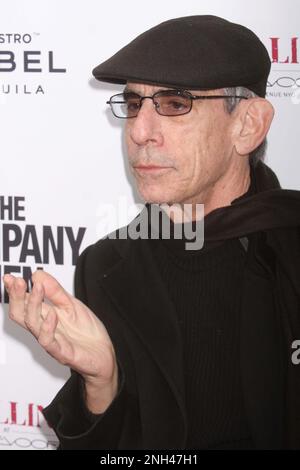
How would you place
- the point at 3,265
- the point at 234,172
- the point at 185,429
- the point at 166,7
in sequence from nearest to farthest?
1. the point at 185,429
2. the point at 234,172
3. the point at 166,7
4. the point at 3,265

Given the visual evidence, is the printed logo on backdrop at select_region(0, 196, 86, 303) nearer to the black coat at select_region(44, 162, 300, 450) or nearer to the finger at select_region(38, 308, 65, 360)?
the black coat at select_region(44, 162, 300, 450)

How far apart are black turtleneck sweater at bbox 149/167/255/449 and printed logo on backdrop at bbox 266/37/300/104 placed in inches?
21.5

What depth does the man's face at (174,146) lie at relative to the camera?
1.49m

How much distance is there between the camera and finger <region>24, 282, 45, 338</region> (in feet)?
4.22

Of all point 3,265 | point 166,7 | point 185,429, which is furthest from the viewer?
point 3,265

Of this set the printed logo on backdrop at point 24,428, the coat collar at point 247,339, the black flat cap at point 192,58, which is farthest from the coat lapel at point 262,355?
the printed logo on backdrop at point 24,428

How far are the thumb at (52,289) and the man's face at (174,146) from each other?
29cm

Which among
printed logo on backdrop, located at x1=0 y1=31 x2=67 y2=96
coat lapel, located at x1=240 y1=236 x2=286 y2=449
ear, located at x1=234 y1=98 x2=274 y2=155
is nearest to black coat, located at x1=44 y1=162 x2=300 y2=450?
coat lapel, located at x1=240 y1=236 x2=286 y2=449

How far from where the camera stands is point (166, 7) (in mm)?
1905

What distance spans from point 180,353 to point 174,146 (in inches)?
17.0

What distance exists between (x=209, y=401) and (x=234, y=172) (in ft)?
1.64

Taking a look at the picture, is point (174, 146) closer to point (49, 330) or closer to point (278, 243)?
point (278, 243)

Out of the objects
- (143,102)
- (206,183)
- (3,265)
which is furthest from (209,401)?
(3,265)
